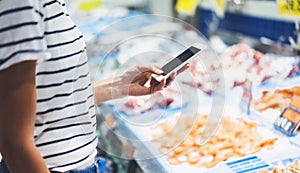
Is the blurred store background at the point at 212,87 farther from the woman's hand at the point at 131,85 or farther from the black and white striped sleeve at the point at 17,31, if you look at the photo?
the black and white striped sleeve at the point at 17,31

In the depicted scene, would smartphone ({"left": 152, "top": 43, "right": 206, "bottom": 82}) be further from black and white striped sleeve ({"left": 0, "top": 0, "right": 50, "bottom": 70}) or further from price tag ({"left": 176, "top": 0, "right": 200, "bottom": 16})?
price tag ({"left": 176, "top": 0, "right": 200, "bottom": 16})

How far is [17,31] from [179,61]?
1.72ft

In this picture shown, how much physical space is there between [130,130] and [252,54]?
77 centimetres

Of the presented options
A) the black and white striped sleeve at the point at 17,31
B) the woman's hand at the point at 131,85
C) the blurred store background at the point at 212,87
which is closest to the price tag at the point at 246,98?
the blurred store background at the point at 212,87

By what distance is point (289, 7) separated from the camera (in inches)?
71.5

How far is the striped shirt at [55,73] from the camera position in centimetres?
71

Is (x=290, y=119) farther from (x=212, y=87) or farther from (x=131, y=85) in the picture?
(x=131, y=85)

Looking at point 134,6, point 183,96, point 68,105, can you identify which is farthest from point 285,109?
point 134,6

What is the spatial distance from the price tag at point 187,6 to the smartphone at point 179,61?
1.49 meters

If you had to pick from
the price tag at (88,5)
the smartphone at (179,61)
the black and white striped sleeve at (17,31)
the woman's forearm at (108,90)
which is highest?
the black and white striped sleeve at (17,31)

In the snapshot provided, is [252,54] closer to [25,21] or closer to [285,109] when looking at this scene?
Answer: [285,109]

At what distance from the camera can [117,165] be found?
1.92 meters

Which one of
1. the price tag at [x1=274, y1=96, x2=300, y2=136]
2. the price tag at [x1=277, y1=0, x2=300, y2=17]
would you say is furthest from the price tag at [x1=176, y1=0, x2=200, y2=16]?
the price tag at [x1=274, y1=96, x2=300, y2=136]

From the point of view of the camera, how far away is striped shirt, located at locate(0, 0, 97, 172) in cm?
71
